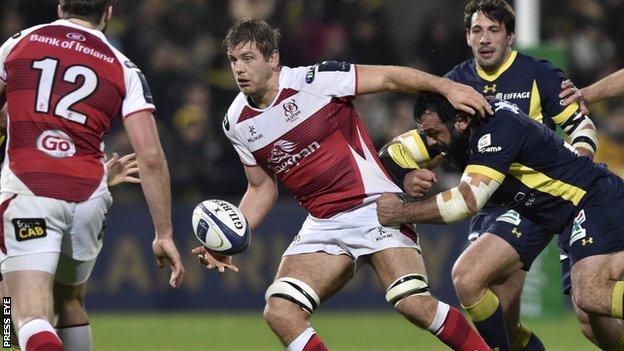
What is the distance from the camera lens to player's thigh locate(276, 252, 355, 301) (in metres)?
6.70

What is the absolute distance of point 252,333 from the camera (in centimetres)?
1177

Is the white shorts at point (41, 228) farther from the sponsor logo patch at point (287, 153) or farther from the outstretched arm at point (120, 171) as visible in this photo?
the sponsor logo patch at point (287, 153)

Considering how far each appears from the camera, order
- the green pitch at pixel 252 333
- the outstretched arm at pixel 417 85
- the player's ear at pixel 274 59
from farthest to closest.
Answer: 1. the green pitch at pixel 252 333
2. the player's ear at pixel 274 59
3. the outstretched arm at pixel 417 85

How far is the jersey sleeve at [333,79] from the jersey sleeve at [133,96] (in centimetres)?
119

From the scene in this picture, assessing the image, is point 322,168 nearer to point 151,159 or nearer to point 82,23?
point 151,159

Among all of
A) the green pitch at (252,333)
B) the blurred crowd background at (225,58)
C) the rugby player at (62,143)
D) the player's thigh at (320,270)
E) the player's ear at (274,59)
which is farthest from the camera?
the blurred crowd background at (225,58)

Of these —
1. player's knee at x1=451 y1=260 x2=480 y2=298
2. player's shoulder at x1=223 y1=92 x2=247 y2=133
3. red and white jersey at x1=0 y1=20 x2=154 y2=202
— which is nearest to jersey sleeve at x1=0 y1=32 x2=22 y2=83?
red and white jersey at x1=0 y1=20 x2=154 y2=202

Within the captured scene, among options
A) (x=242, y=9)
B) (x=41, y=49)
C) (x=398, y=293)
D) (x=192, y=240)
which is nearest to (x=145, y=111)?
(x=41, y=49)

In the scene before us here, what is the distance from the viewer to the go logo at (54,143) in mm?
5898

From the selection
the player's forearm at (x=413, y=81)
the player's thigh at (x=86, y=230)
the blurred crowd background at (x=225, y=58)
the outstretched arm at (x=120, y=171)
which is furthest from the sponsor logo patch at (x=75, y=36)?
the blurred crowd background at (x=225, y=58)

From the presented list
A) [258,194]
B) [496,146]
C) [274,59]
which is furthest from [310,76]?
[496,146]

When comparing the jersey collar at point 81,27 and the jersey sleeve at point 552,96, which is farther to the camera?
the jersey sleeve at point 552,96

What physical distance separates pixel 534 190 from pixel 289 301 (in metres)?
1.51

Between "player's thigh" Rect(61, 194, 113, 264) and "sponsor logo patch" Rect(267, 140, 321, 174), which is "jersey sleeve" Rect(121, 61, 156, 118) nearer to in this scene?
"player's thigh" Rect(61, 194, 113, 264)
